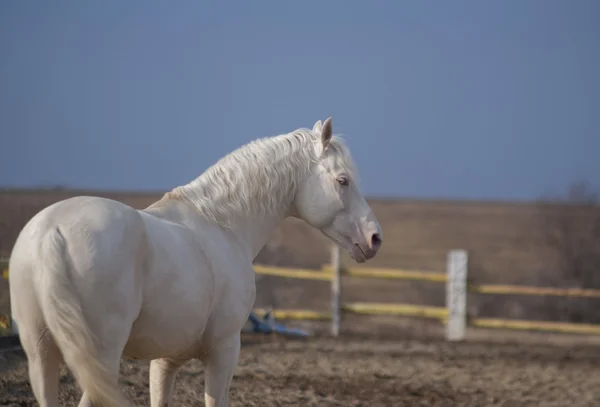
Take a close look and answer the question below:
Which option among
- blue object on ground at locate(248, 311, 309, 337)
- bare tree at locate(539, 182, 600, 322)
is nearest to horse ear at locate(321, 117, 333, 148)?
blue object on ground at locate(248, 311, 309, 337)

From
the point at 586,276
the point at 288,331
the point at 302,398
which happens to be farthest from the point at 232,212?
the point at 586,276

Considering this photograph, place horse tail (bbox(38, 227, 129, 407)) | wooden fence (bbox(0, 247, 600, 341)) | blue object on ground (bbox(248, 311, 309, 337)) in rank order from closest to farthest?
horse tail (bbox(38, 227, 129, 407)) → blue object on ground (bbox(248, 311, 309, 337)) → wooden fence (bbox(0, 247, 600, 341))

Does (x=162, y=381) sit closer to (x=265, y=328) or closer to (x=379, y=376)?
(x=379, y=376)

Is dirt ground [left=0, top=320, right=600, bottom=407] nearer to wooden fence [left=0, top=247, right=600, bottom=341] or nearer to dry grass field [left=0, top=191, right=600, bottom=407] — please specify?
dry grass field [left=0, top=191, right=600, bottom=407]

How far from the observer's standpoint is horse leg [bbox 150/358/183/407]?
13.0 feet

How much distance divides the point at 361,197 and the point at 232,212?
0.66 metres

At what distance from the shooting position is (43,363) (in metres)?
3.13

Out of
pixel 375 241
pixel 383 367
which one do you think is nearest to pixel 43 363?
pixel 375 241

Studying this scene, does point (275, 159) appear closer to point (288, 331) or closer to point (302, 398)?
point (302, 398)

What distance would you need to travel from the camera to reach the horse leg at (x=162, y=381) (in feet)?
13.0

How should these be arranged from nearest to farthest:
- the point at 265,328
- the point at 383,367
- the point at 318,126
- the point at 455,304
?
1. the point at 318,126
2. the point at 383,367
3. the point at 265,328
4. the point at 455,304

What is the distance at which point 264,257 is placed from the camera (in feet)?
61.6

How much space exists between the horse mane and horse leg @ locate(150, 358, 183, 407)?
2.34 feet

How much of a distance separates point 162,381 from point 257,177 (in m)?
1.07
